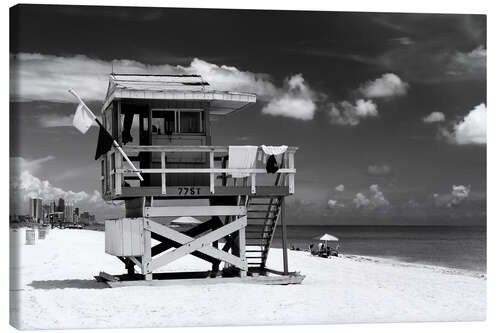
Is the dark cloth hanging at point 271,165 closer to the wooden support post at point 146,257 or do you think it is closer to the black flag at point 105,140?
the wooden support post at point 146,257

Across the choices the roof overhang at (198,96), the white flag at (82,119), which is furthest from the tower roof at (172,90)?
the white flag at (82,119)

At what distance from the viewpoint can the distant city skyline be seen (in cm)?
1697

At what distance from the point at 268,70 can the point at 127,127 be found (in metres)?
8.09

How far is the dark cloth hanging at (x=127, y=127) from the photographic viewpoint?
1955 centimetres

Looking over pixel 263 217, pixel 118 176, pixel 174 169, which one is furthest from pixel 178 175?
pixel 263 217

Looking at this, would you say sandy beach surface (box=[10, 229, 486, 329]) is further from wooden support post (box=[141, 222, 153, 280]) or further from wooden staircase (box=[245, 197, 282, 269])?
wooden staircase (box=[245, 197, 282, 269])

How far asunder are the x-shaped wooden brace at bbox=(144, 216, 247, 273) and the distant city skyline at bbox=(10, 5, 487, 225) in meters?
2.45

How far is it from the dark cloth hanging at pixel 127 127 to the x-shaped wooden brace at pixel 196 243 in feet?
6.91

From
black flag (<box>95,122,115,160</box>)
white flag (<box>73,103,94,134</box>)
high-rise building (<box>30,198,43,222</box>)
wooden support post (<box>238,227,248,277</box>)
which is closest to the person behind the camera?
high-rise building (<box>30,198,43,222</box>)

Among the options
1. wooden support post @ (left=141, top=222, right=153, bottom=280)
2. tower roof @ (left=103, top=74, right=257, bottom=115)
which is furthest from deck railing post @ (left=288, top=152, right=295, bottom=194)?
wooden support post @ (left=141, top=222, right=153, bottom=280)

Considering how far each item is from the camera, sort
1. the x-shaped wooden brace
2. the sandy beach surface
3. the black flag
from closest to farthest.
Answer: the sandy beach surface < the black flag < the x-shaped wooden brace

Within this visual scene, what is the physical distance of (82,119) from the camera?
17.8 m

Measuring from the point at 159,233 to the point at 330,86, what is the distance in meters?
12.3

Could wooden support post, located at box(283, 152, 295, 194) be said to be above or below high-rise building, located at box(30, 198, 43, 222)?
above
